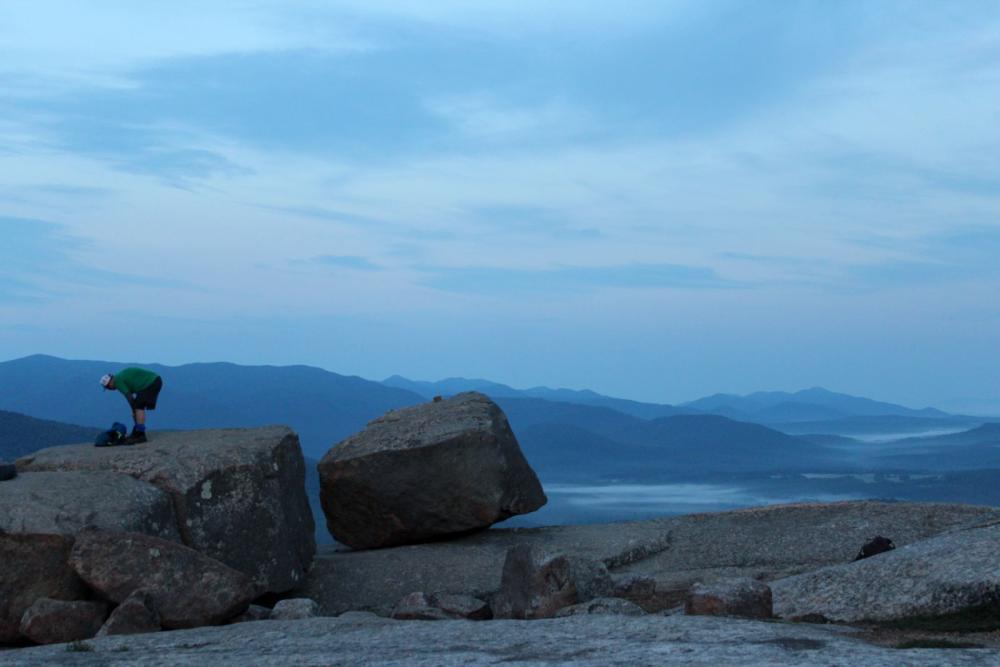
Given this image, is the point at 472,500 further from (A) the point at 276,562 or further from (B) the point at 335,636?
(B) the point at 335,636

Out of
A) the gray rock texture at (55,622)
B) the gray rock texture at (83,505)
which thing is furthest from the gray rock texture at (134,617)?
the gray rock texture at (83,505)

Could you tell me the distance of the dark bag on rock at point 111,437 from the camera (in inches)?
890

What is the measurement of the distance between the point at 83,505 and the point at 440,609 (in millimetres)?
6836

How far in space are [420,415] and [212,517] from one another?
264 inches

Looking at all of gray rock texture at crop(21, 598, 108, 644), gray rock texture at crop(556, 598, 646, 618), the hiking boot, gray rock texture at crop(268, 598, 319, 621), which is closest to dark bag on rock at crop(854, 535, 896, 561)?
gray rock texture at crop(556, 598, 646, 618)

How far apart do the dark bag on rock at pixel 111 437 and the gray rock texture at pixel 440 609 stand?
8.06 meters

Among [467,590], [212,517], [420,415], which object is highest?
[420,415]

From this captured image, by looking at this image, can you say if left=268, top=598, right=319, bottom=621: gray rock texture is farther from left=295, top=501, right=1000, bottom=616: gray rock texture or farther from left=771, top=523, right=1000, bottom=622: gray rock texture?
left=771, top=523, right=1000, bottom=622: gray rock texture

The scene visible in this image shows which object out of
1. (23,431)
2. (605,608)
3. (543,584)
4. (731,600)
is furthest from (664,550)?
(23,431)

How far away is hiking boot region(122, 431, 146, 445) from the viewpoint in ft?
74.4

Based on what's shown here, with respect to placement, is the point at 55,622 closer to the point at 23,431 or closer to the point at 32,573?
the point at 32,573

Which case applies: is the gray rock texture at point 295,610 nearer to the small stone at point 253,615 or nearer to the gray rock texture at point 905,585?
the small stone at point 253,615

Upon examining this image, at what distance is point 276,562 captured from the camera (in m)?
21.6

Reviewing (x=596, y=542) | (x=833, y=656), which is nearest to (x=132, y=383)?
(x=596, y=542)
